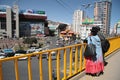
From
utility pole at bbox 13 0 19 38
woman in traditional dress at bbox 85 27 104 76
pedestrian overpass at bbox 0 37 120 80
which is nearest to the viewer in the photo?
pedestrian overpass at bbox 0 37 120 80

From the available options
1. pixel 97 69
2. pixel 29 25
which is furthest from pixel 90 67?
pixel 29 25

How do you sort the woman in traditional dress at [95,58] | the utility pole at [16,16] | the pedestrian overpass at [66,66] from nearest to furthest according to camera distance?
1. the pedestrian overpass at [66,66]
2. the woman in traditional dress at [95,58]
3. the utility pole at [16,16]

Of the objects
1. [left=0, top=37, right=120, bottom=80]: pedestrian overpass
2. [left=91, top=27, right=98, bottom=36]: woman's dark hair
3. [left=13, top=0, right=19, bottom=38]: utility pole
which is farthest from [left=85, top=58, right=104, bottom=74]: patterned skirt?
[left=13, top=0, right=19, bottom=38]: utility pole

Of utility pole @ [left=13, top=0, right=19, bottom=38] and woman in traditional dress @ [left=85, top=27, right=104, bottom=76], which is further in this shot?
utility pole @ [left=13, top=0, right=19, bottom=38]

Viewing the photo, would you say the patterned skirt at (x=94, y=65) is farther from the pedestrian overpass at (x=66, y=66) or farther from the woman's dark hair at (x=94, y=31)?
the woman's dark hair at (x=94, y=31)

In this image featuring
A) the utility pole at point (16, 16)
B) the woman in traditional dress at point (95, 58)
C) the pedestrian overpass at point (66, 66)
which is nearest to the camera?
the pedestrian overpass at point (66, 66)

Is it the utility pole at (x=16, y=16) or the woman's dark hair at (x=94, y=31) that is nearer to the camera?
the woman's dark hair at (x=94, y=31)

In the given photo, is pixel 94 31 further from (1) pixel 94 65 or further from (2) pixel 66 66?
(2) pixel 66 66

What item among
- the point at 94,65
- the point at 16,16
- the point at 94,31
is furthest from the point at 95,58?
the point at 16,16

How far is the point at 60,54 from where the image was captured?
5176mm

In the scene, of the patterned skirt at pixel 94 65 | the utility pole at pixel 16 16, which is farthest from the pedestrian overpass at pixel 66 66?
the utility pole at pixel 16 16

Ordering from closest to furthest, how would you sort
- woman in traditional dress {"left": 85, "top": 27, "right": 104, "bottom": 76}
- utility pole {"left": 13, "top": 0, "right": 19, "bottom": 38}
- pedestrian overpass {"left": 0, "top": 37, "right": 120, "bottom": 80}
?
1. pedestrian overpass {"left": 0, "top": 37, "right": 120, "bottom": 80}
2. woman in traditional dress {"left": 85, "top": 27, "right": 104, "bottom": 76}
3. utility pole {"left": 13, "top": 0, "right": 19, "bottom": 38}

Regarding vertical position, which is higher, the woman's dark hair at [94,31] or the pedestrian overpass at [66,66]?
the woman's dark hair at [94,31]

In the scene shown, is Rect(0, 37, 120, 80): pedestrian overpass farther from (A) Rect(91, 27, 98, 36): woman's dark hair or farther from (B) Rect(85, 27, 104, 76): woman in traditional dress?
(A) Rect(91, 27, 98, 36): woman's dark hair
